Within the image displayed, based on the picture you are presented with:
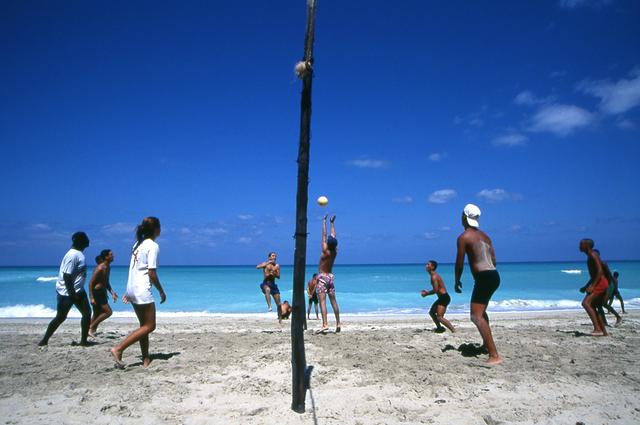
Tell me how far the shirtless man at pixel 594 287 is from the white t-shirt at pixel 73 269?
8.89 metres

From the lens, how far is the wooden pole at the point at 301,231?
3617 mm

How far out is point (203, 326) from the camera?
10.2m

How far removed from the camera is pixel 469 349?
5785 millimetres

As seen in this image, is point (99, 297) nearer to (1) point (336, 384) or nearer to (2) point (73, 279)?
(2) point (73, 279)

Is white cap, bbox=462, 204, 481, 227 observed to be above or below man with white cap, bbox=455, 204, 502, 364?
above

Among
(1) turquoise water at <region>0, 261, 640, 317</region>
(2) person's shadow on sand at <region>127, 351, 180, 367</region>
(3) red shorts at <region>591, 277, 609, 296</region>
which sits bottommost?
(1) turquoise water at <region>0, 261, 640, 317</region>

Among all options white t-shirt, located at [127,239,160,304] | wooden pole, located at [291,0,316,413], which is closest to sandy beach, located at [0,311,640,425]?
wooden pole, located at [291,0,316,413]

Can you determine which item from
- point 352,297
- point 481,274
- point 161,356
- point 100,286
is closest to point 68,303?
point 100,286

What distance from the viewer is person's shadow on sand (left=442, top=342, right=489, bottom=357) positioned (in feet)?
18.0

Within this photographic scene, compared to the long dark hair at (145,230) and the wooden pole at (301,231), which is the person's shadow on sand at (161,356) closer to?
the long dark hair at (145,230)

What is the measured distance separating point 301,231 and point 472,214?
2.74m

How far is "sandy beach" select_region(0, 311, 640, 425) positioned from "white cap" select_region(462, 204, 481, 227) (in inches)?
73.7

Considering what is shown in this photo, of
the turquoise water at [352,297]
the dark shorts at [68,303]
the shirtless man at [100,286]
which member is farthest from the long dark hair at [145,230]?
the turquoise water at [352,297]

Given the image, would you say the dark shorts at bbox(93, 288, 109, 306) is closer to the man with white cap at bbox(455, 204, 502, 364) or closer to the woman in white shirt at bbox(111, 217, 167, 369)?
the woman in white shirt at bbox(111, 217, 167, 369)
